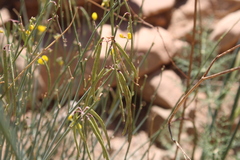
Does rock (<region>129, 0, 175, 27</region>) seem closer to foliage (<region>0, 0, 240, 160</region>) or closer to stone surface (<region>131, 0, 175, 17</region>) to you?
stone surface (<region>131, 0, 175, 17</region>)

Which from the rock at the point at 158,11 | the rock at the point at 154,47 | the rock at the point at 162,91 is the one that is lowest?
the rock at the point at 162,91

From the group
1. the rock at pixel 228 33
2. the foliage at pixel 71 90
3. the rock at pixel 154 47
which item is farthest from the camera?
the rock at pixel 228 33

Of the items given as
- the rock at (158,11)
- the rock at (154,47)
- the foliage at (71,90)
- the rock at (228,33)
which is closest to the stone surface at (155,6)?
the rock at (158,11)

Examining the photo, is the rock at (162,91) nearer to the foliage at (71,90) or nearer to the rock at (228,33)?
the rock at (228,33)

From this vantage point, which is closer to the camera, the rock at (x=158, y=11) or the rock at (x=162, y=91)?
the rock at (x=162, y=91)

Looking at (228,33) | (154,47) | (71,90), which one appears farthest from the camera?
(228,33)

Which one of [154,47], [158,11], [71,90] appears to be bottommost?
[154,47]

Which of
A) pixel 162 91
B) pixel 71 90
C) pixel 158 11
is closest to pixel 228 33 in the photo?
pixel 158 11

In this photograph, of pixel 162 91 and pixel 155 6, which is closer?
pixel 162 91

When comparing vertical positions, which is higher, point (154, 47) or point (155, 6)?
point (155, 6)

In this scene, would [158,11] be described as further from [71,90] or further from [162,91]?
[71,90]

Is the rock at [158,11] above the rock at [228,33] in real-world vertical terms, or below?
above
